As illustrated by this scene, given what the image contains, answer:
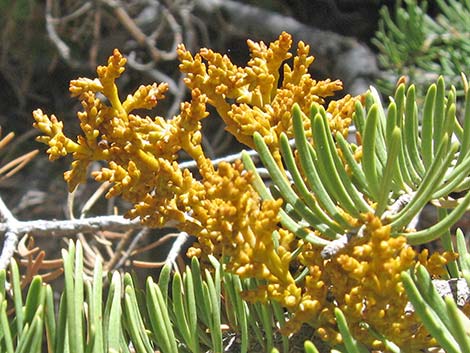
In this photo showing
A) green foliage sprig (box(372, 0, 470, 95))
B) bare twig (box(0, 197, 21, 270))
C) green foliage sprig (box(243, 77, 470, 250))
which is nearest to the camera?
green foliage sprig (box(243, 77, 470, 250))

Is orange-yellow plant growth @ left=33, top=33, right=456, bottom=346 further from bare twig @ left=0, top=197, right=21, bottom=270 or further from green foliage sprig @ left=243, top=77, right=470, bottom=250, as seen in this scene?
bare twig @ left=0, top=197, right=21, bottom=270

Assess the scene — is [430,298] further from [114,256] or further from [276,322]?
[114,256]

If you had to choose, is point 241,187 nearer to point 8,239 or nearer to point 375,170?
point 375,170

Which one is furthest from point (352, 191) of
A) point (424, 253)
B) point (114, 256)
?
point (114, 256)

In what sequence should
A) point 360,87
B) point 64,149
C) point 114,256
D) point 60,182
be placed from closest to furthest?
1. point 64,149
2. point 114,256
3. point 360,87
4. point 60,182

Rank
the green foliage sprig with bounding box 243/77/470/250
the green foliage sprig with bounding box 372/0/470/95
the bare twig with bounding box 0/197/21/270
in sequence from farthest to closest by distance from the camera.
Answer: the green foliage sprig with bounding box 372/0/470/95 → the bare twig with bounding box 0/197/21/270 → the green foliage sprig with bounding box 243/77/470/250

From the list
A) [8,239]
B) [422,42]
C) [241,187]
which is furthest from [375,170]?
[422,42]

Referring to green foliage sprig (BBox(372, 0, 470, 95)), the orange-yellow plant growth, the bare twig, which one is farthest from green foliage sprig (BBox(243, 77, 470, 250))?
green foliage sprig (BBox(372, 0, 470, 95))

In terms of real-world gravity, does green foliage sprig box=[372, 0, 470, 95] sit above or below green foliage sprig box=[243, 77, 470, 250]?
above

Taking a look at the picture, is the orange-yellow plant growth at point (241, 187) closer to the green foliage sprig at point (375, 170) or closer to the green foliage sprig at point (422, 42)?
the green foliage sprig at point (375, 170)
